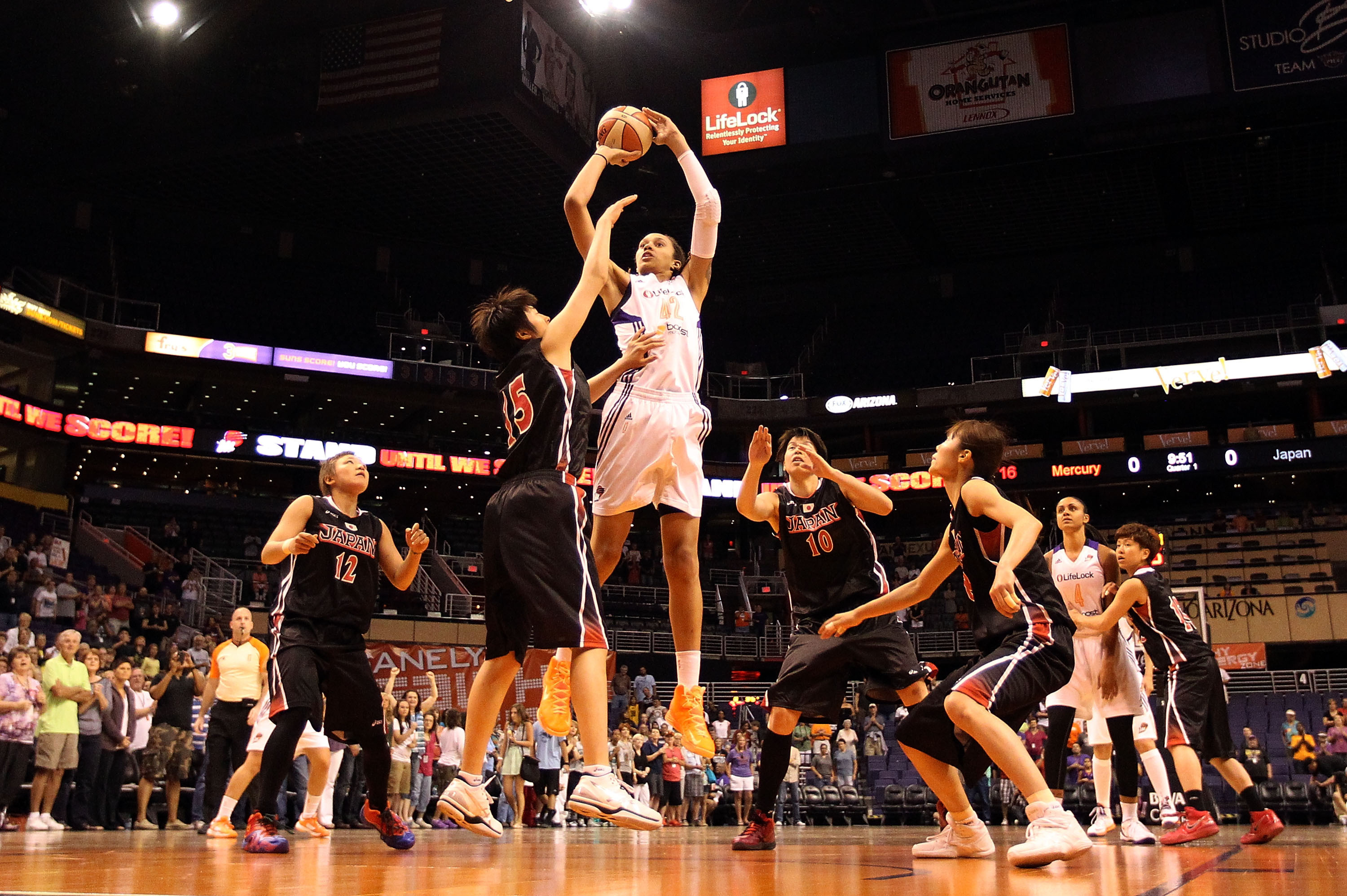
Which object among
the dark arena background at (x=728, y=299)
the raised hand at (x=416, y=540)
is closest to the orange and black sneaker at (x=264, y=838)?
the raised hand at (x=416, y=540)

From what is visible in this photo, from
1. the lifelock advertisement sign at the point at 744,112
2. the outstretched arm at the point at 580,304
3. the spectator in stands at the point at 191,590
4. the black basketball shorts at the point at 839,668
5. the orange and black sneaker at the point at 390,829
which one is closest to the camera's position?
the outstretched arm at the point at 580,304

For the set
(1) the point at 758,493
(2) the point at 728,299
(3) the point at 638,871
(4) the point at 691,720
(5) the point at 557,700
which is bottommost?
(3) the point at 638,871

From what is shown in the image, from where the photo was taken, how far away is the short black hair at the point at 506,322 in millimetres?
5148

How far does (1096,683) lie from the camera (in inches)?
325

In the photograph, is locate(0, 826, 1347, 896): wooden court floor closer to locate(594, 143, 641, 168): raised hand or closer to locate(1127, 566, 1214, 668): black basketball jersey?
locate(1127, 566, 1214, 668): black basketball jersey

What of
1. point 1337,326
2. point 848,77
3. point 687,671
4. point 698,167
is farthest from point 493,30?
point 1337,326

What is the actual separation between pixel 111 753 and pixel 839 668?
9.31 meters

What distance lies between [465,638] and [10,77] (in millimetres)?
16844

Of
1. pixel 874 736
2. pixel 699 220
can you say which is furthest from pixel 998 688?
pixel 874 736

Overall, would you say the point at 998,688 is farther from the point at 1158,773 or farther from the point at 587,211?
the point at 1158,773

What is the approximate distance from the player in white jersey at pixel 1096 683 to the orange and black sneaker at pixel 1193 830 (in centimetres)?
23

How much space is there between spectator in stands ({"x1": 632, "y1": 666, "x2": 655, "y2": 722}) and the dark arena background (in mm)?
73

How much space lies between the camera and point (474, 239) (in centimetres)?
3319

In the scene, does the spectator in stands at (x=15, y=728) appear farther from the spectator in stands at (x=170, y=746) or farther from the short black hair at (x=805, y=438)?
the short black hair at (x=805, y=438)
